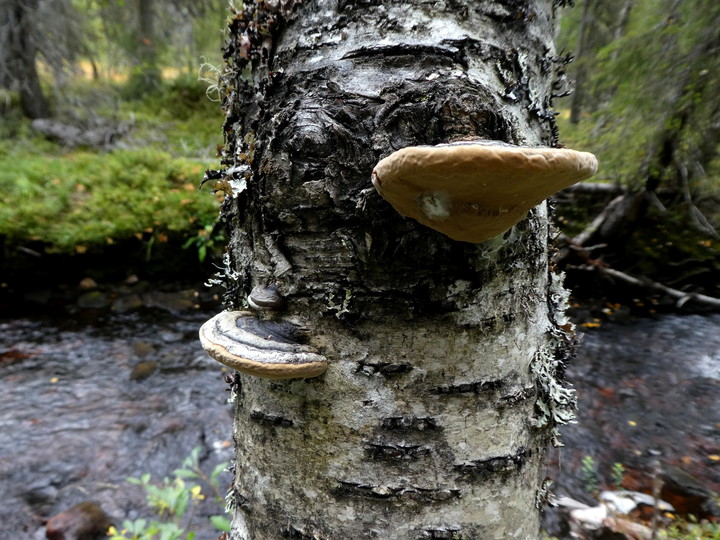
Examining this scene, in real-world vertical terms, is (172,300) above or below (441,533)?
below

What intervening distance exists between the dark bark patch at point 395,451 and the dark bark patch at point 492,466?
0.29ft

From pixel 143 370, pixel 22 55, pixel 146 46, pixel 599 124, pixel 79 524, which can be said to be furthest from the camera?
pixel 146 46

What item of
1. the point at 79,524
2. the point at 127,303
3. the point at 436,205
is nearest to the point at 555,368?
the point at 436,205

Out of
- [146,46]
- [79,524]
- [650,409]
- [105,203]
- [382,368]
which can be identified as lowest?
[79,524]

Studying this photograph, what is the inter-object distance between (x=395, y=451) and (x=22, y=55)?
1274cm

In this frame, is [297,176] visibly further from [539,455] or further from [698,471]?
[698,471]

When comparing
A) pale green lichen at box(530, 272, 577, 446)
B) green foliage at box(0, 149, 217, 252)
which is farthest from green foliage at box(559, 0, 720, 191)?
green foliage at box(0, 149, 217, 252)

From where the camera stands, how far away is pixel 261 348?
89 cm

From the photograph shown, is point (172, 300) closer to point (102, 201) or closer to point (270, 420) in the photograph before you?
point (102, 201)

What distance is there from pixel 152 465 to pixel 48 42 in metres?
10.3

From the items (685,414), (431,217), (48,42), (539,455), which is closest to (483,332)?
(431,217)

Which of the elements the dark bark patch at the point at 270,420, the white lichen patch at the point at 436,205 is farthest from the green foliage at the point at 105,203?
the white lichen patch at the point at 436,205

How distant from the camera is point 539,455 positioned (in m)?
1.07

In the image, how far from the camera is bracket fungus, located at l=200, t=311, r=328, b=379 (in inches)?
33.1
